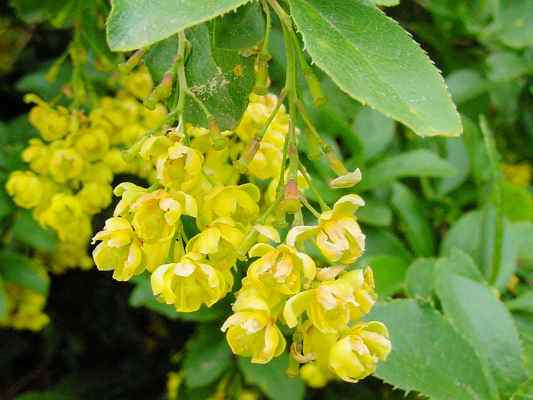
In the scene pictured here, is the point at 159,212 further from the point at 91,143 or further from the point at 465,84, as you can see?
the point at 465,84

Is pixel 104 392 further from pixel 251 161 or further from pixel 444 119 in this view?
pixel 444 119

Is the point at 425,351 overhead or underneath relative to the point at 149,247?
underneath

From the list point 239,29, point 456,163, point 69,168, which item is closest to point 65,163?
point 69,168

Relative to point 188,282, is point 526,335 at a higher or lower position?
lower

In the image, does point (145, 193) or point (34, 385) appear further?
point (34, 385)

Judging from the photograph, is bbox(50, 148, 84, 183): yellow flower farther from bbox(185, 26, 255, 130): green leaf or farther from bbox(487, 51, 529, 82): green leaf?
bbox(487, 51, 529, 82): green leaf

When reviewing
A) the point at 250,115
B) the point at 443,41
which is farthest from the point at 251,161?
the point at 443,41
